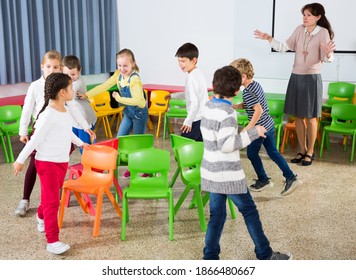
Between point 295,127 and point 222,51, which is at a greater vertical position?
point 222,51

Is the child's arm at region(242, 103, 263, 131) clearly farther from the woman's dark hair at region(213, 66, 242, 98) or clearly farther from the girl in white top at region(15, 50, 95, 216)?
the girl in white top at region(15, 50, 95, 216)

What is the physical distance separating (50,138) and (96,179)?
2.16 feet

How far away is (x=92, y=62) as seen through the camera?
25.4 feet

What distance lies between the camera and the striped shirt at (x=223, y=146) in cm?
264

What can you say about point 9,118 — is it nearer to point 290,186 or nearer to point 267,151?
point 267,151

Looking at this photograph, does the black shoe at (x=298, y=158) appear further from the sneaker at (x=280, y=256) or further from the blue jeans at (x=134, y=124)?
the sneaker at (x=280, y=256)

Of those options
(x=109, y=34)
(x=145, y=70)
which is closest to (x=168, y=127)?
(x=145, y=70)

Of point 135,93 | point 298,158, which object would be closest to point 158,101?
point 298,158

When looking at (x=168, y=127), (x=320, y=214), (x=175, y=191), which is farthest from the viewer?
(x=168, y=127)

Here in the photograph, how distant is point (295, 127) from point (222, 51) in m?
2.07

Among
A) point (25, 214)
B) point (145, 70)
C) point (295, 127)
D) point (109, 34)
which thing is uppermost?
point (109, 34)

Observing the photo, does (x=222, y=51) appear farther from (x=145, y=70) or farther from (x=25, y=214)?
(x=25, y=214)

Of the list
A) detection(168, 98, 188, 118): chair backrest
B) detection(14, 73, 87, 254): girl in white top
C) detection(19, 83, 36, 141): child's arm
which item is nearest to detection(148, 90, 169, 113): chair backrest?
detection(168, 98, 188, 118): chair backrest

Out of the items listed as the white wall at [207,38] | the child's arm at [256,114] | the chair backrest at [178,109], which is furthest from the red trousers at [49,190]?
the white wall at [207,38]
